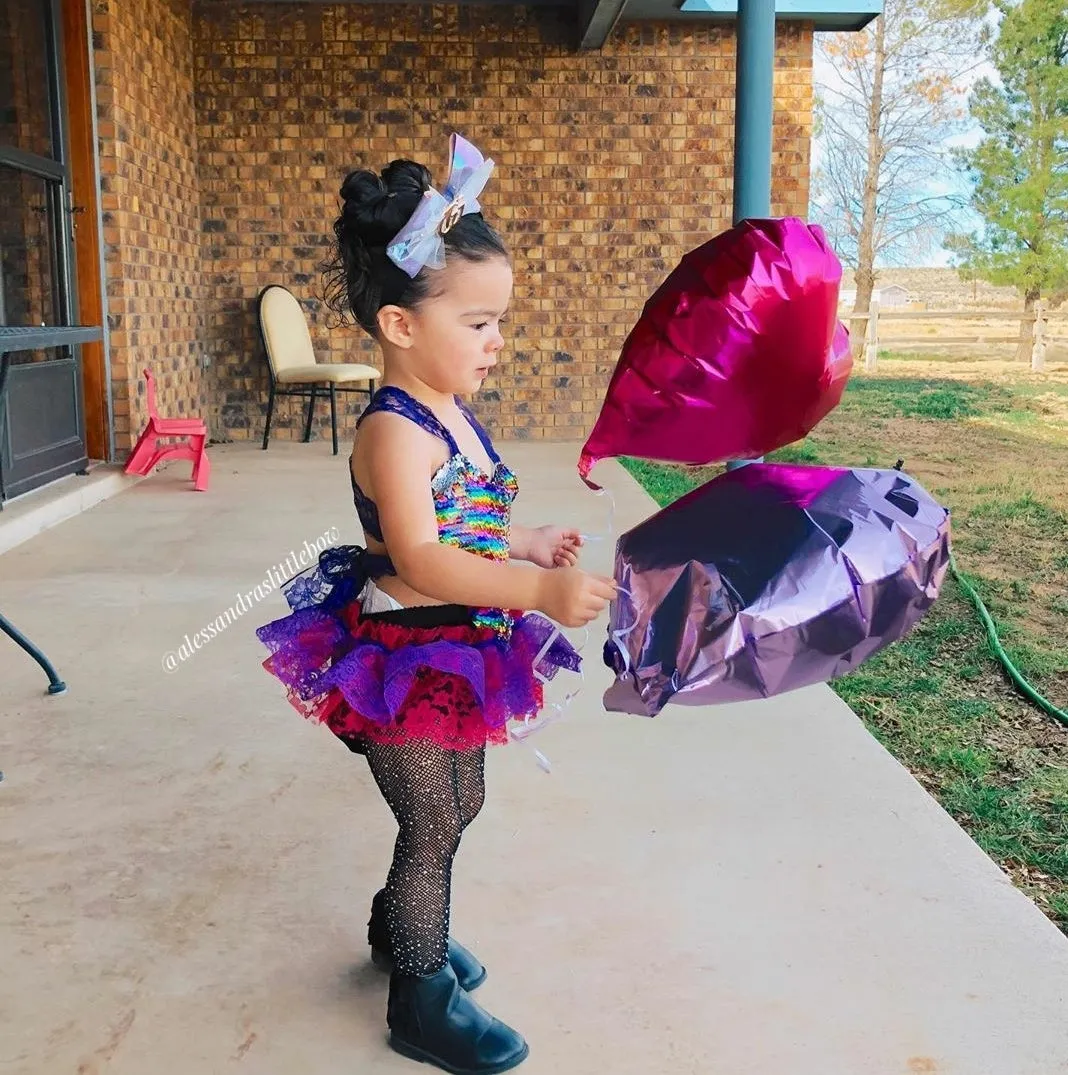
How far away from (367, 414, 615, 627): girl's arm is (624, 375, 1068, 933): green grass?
1.11 metres

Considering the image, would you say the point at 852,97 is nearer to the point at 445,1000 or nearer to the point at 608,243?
the point at 608,243

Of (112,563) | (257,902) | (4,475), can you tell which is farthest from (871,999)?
(4,475)

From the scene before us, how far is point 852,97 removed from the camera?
13.2 m

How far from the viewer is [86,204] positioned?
5.23m

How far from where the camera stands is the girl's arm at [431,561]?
1.19 metres

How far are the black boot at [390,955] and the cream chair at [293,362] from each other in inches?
189

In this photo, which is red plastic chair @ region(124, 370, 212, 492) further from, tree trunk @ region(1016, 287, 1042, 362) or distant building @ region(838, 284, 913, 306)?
distant building @ region(838, 284, 913, 306)

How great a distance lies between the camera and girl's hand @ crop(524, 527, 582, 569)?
4.73ft

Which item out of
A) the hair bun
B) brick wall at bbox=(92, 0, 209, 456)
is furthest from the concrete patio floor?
brick wall at bbox=(92, 0, 209, 456)

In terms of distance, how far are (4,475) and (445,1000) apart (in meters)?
3.59

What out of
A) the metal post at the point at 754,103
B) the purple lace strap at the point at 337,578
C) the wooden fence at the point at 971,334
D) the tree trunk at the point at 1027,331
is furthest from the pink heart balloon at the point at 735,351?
the tree trunk at the point at 1027,331

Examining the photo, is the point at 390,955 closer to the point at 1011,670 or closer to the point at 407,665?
the point at 407,665

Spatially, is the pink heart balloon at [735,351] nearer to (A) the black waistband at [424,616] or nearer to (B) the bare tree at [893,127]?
(A) the black waistband at [424,616]

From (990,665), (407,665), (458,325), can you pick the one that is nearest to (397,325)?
(458,325)
